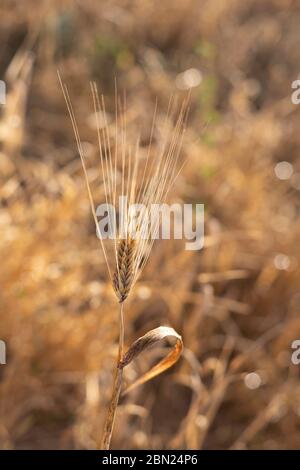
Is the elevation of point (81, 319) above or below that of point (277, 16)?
below

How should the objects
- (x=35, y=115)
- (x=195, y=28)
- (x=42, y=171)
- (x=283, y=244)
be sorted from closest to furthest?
(x=42, y=171) < (x=283, y=244) < (x=35, y=115) < (x=195, y=28)

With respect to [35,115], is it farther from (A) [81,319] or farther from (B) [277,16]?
(B) [277,16]

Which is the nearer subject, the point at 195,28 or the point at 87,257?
the point at 87,257

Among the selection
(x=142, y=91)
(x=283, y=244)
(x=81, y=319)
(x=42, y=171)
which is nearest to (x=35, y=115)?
(x=142, y=91)

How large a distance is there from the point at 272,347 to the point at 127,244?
1321 mm

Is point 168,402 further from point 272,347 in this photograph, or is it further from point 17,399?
point 17,399

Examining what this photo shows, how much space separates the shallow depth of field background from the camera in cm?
171

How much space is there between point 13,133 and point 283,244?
87 cm

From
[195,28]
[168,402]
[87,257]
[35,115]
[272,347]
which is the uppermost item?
[195,28]

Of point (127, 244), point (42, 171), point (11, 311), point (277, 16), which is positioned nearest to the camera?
point (127, 244)

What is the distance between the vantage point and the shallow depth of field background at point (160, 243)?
171 cm

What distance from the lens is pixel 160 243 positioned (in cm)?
211

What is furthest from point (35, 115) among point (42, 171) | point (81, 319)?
point (81, 319)

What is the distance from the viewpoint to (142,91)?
2824 millimetres
